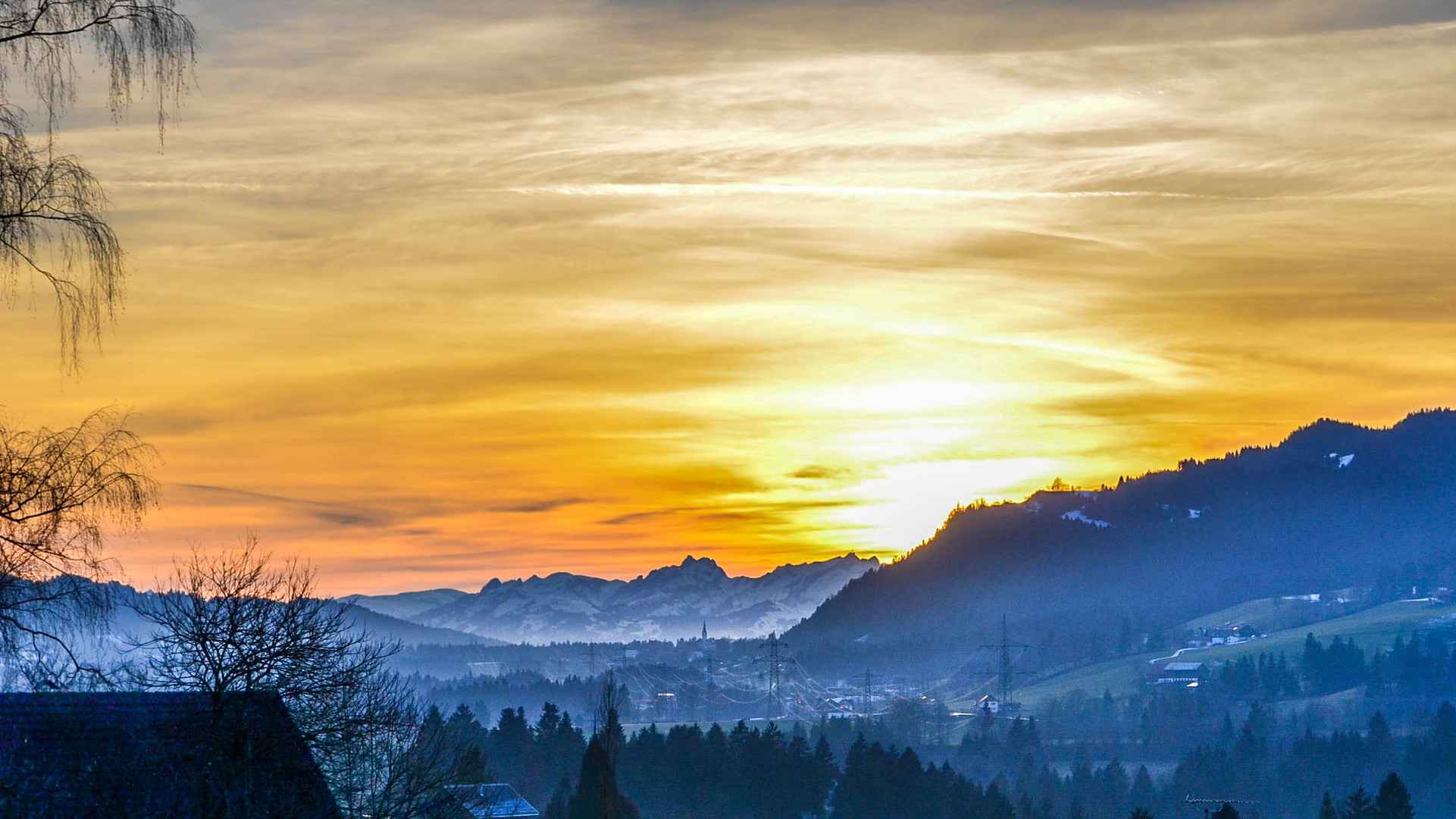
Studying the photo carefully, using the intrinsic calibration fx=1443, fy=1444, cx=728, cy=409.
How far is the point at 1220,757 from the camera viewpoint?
169 m

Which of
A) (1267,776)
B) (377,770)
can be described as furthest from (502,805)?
(1267,776)

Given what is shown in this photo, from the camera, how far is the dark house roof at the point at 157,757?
2398 cm

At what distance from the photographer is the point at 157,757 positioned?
80.9ft

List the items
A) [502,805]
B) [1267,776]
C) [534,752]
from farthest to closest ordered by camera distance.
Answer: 1. [1267,776]
2. [534,752]
3. [502,805]

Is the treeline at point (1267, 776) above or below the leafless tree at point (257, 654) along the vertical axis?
below

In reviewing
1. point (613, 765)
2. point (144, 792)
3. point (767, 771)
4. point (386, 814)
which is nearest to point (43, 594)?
point (144, 792)

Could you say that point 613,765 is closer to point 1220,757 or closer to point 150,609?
point 150,609

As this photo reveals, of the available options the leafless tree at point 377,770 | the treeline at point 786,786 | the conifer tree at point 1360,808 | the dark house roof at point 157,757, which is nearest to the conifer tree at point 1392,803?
the conifer tree at point 1360,808

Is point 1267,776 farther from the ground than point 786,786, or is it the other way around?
point 786,786

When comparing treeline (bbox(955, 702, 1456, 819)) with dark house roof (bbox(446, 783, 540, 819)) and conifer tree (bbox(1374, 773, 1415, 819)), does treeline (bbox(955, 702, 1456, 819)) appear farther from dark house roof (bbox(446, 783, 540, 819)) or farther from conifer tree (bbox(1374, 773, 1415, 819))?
dark house roof (bbox(446, 783, 540, 819))

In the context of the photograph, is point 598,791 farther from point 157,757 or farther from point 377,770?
point 157,757

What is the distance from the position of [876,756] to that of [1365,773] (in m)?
90.3

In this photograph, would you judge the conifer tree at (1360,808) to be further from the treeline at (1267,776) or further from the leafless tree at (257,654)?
the leafless tree at (257,654)

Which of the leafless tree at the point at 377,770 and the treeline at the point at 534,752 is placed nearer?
the leafless tree at the point at 377,770
